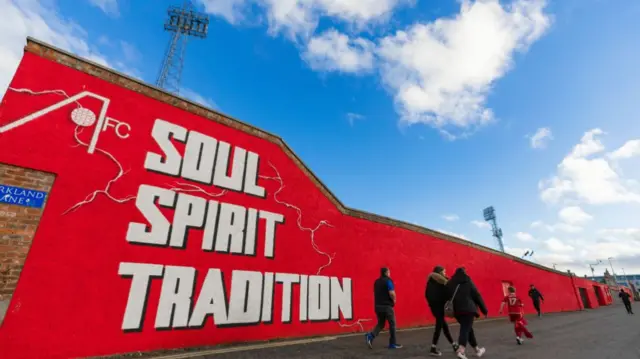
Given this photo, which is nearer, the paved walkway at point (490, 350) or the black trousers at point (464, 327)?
the black trousers at point (464, 327)

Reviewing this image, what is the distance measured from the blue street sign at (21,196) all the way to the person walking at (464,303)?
7.20m

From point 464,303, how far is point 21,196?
757 centimetres

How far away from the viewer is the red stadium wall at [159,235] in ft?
15.5

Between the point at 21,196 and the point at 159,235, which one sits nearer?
the point at 21,196

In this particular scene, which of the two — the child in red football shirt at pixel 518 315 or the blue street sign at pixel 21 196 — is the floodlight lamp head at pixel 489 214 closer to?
the child in red football shirt at pixel 518 315

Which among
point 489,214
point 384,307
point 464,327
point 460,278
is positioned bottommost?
point 464,327

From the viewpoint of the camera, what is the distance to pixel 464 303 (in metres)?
4.84

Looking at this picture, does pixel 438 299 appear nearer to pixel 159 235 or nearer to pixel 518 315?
pixel 518 315

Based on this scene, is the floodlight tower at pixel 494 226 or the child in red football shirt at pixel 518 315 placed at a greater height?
the floodlight tower at pixel 494 226

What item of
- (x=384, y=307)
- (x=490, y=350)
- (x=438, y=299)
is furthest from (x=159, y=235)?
(x=490, y=350)

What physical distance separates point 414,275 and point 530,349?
213 inches

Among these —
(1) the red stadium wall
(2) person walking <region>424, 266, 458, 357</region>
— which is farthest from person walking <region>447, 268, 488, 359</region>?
(1) the red stadium wall

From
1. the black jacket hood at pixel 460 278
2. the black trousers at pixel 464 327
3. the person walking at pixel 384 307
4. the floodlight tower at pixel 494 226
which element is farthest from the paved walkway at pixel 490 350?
the floodlight tower at pixel 494 226

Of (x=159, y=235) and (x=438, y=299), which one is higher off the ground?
(x=159, y=235)
